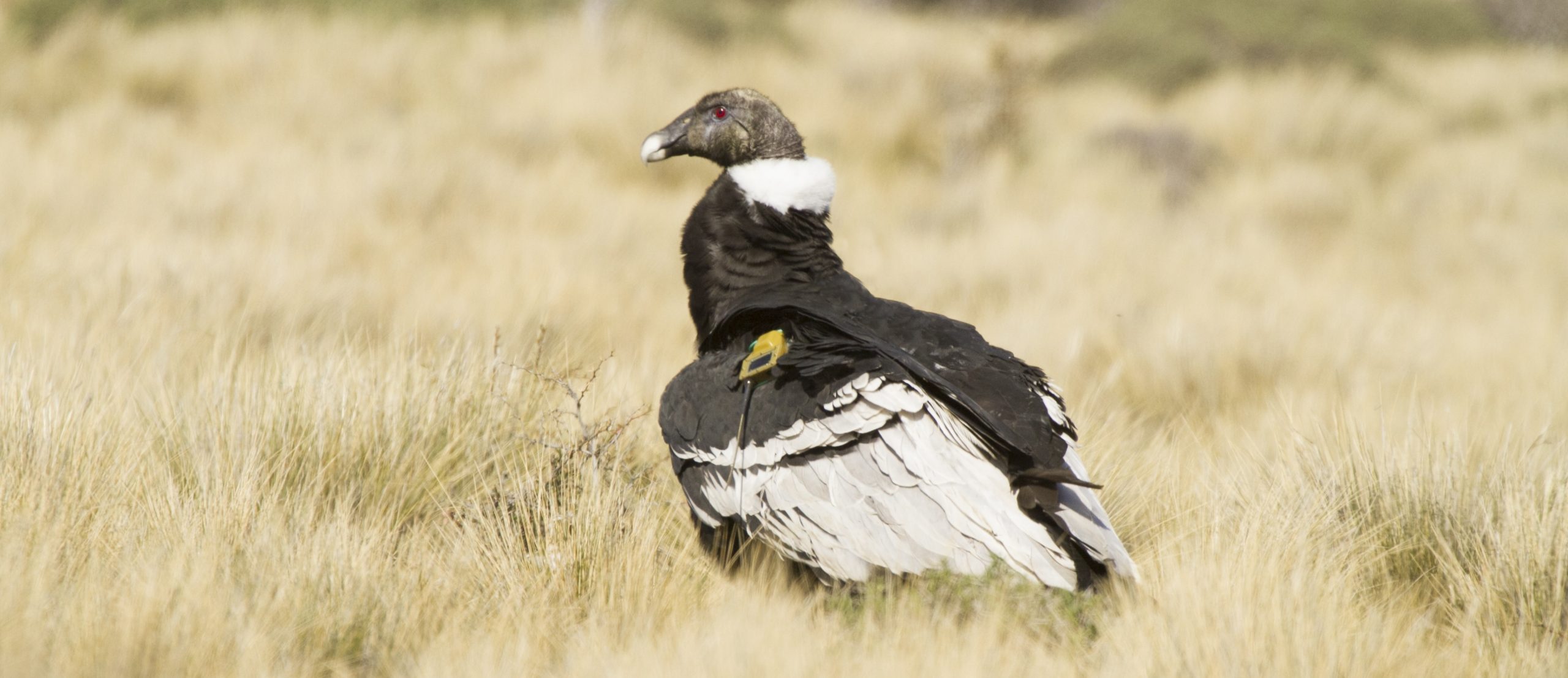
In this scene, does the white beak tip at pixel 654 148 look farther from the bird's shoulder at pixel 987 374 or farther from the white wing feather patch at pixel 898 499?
the white wing feather patch at pixel 898 499

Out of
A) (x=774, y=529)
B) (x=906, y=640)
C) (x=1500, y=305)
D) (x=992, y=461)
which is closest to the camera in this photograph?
(x=906, y=640)

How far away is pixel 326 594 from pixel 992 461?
1460mm

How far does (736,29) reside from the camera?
42.8 ft

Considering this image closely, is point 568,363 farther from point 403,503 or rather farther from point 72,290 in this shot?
point 72,290

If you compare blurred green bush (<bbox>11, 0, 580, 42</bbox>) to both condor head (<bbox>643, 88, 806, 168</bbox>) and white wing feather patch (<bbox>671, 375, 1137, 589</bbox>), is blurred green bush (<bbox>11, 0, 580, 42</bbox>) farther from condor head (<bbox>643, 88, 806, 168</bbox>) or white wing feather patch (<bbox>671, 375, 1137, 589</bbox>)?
white wing feather patch (<bbox>671, 375, 1137, 589</bbox>)

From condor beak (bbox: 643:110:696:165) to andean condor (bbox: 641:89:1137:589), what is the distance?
75 cm

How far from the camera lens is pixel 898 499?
2.56 m

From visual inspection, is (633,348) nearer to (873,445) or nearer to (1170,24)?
(873,445)

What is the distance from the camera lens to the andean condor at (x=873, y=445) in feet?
8.12

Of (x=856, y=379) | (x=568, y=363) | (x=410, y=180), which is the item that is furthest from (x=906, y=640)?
(x=410, y=180)

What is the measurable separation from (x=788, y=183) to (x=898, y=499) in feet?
4.20

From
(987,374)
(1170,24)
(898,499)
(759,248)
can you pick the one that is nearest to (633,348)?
(759,248)

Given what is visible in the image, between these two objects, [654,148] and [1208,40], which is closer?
[654,148]

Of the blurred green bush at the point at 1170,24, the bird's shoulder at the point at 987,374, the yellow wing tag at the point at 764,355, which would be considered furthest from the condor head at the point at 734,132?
the blurred green bush at the point at 1170,24
